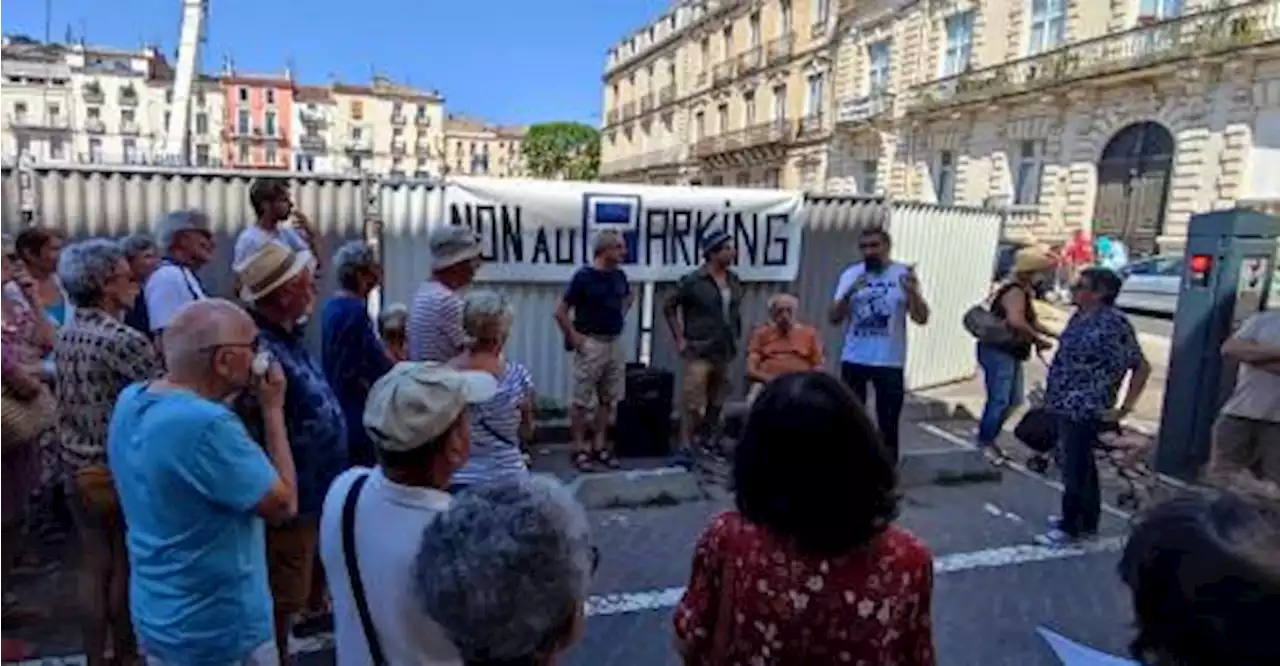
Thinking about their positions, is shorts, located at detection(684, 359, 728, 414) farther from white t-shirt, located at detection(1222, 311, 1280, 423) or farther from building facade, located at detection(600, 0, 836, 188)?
building facade, located at detection(600, 0, 836, 188)

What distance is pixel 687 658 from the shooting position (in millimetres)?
1824

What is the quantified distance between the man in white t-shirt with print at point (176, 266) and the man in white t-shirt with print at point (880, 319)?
386 centimetres

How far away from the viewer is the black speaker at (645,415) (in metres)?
6.17

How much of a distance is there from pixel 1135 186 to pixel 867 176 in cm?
1248

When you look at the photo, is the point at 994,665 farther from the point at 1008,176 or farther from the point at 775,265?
the point at 1008,176

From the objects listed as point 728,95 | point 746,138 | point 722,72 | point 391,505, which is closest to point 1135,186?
point 746,138

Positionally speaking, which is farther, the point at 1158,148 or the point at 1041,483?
the point at 1158,148

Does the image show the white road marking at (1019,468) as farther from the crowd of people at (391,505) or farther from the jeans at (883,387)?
the crowd of people at (391,505)

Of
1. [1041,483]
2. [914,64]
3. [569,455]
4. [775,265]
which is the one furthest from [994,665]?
[914,64]

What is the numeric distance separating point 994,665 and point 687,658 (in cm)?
234

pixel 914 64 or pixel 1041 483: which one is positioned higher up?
pixel 914 64

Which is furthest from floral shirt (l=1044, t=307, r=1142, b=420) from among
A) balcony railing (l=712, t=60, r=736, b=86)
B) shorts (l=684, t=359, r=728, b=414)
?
balcony railing (l=712, t=60, r=736, b=86)

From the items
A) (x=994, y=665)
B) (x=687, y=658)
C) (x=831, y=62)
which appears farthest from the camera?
(x=831, y=62)

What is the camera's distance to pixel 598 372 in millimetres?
5730
